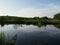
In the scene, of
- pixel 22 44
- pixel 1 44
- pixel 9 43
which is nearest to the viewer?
pixel 1 44

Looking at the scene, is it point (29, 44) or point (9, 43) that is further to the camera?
point (29, 44)

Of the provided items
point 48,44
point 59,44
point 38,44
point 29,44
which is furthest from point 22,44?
point 59,44

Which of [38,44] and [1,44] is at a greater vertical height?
[1,44]

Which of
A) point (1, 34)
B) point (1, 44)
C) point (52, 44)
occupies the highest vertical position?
point (1, 34)

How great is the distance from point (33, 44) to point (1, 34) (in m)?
6.36

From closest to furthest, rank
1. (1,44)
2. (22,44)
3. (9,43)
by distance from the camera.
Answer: (1,44)
(9,43)
(22,44)

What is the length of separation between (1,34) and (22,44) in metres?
5.55

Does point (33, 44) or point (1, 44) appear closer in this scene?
point (1, 44)

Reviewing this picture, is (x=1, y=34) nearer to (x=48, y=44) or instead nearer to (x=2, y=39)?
(x=2, y=39)

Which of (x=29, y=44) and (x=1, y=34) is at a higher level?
(x=1, y=34)

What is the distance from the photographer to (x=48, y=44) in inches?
668

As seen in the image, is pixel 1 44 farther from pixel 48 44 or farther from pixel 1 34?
pixel 48 44

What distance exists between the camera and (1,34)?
11.4m

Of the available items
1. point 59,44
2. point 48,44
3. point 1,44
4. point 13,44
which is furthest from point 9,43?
Result: point 59,44
